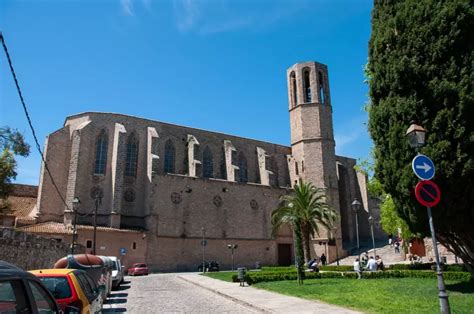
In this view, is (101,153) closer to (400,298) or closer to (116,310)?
(116,310)

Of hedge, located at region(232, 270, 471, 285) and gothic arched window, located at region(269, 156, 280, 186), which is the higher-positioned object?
gothic arched window, located at region(269, 156, 280, 186)

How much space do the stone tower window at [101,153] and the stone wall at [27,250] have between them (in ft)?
59.1

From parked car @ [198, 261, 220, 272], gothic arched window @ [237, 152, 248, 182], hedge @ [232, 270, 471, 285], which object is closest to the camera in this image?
hedge @ [232, 270, 471, 285]

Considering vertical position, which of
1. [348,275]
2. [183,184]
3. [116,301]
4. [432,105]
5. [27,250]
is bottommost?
[116,301]

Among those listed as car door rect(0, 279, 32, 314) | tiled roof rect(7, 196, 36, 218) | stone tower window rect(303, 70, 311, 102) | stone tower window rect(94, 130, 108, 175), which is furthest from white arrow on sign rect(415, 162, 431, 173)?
stone tower window rect(303, 70, 311, 102)

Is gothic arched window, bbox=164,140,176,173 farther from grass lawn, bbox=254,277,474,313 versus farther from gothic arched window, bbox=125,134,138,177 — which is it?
grass lawn, bbox=254,277,474,313

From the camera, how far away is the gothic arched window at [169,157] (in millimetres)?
40422

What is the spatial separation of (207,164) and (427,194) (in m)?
37.1

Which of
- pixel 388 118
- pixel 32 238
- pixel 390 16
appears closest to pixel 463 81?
pixel 388 118

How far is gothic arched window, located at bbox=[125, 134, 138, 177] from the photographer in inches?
1476

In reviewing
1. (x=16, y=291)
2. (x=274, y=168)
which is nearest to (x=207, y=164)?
(x=274, y=168)

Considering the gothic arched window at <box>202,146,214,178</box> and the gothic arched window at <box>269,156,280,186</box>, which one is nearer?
the gothic arched window at <box>202,146,214,178</box>

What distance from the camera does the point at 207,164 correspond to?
1711 inches

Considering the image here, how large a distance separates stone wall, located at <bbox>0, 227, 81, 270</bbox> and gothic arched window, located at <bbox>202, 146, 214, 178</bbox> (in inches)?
980
